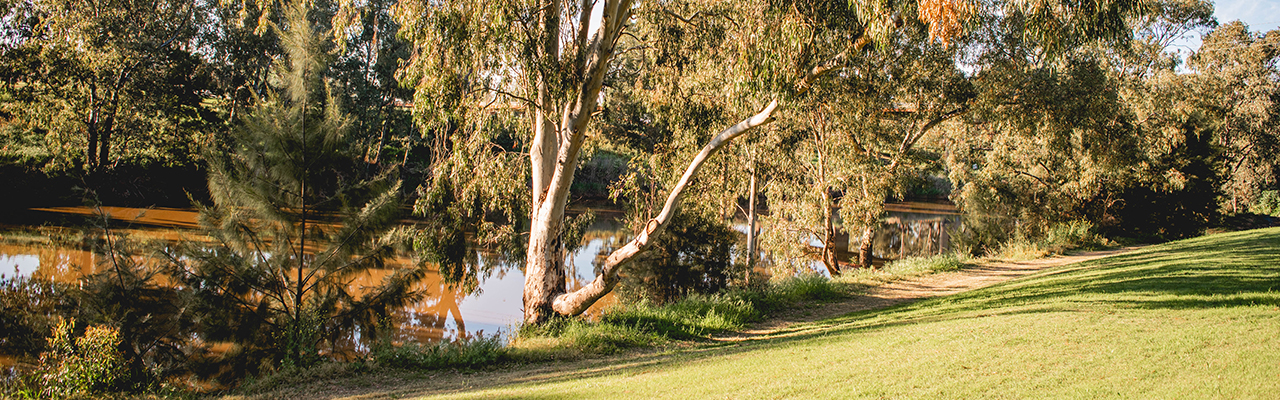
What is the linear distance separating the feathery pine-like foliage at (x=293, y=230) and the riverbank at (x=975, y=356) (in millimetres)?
1372

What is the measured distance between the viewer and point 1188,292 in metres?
8.45

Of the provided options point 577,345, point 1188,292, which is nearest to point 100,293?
point 577,345

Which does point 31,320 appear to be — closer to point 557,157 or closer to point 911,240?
point 557,157

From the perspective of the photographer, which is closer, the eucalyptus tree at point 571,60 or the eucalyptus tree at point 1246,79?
the eucalyptus tree at point 571,60

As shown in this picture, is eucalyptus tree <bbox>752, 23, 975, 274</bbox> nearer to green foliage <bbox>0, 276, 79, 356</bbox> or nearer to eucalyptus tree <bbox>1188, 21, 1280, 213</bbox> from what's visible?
green foliage <bbox>0, 276, 79, 356</bbox>

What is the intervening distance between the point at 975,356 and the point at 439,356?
5456 millimetres

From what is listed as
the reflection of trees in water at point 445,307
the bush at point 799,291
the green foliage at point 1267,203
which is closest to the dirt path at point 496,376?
the bush at point 799,291

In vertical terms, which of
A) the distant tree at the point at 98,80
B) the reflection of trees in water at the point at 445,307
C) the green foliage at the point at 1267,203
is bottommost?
the reflection of trees in water at the point at 445,307

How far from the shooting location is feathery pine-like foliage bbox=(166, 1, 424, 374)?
281 inches

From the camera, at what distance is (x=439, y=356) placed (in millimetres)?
7254

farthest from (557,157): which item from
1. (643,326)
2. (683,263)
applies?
(683,263)

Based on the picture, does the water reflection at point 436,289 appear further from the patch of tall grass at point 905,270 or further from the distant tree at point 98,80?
the distant tree at point 98,80

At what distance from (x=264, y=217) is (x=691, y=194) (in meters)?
6.18

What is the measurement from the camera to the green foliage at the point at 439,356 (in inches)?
280
